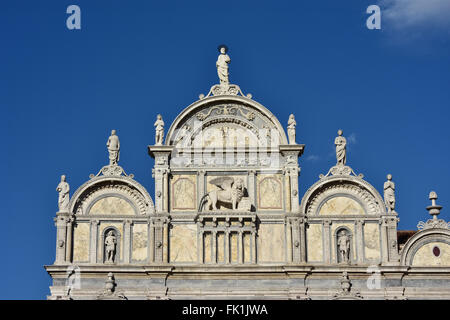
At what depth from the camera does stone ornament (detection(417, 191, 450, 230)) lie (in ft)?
117

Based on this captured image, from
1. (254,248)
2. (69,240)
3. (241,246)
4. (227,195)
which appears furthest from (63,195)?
(254,248)

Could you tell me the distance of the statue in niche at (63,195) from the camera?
35.3 meters

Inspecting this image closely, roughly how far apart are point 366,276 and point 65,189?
10.8m

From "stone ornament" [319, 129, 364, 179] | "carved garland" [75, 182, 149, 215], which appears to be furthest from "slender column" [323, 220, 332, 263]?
"carved garland" [75, 182, 149, 215]

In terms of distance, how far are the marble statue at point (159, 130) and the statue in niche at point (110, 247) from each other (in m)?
3.71

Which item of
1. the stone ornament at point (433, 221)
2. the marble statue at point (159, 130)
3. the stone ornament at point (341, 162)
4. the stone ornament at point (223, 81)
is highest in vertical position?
the stone ornament at point (223, 81)

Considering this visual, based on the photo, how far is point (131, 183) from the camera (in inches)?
1400

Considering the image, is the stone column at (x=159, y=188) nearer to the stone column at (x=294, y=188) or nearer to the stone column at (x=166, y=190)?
the stone column at (x=166, y=190)

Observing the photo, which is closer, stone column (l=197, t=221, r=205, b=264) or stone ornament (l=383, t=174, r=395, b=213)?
stone column (l=197, t=221, r=205, b=264)

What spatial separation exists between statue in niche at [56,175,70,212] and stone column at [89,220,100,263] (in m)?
1.07

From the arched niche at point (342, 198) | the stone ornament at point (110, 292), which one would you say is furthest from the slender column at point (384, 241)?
the stone ornament at point (110, 292)

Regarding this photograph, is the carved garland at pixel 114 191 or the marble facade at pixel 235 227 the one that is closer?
the marble facade at pixel 235 227

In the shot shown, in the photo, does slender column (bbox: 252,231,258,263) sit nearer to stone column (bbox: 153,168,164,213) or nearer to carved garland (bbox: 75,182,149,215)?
stone column (bbox: 153,168,164,213)
